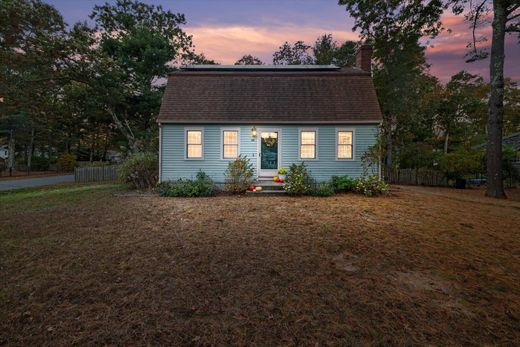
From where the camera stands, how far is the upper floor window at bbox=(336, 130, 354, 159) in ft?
40.0

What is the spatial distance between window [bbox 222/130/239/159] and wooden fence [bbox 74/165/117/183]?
11.1 meters

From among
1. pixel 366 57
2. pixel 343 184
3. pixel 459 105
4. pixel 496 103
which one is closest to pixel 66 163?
pixel 343 184

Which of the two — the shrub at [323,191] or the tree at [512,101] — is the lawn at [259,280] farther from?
the tree at [512,101]

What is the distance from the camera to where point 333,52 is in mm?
27188

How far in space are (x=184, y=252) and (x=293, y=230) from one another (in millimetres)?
2558

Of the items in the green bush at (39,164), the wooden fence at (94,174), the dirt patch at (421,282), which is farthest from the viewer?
the green bush at (39,164)

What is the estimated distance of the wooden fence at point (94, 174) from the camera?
17.4 metres

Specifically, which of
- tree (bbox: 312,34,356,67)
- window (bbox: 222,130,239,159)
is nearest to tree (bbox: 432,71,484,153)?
tree (bbox: 312,34,356,67)

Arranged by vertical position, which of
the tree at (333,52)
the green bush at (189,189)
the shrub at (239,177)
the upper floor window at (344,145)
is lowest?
the green bush at (189,189)

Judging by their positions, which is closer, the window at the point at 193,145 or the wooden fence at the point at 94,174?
the window at the point at 193,145

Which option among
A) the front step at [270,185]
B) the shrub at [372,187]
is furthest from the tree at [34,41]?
the shrub at [372,187]

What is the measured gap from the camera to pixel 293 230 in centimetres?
586

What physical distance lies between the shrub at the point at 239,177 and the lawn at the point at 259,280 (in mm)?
4035

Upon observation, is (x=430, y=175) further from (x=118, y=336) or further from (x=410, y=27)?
(x=118, y=336)
